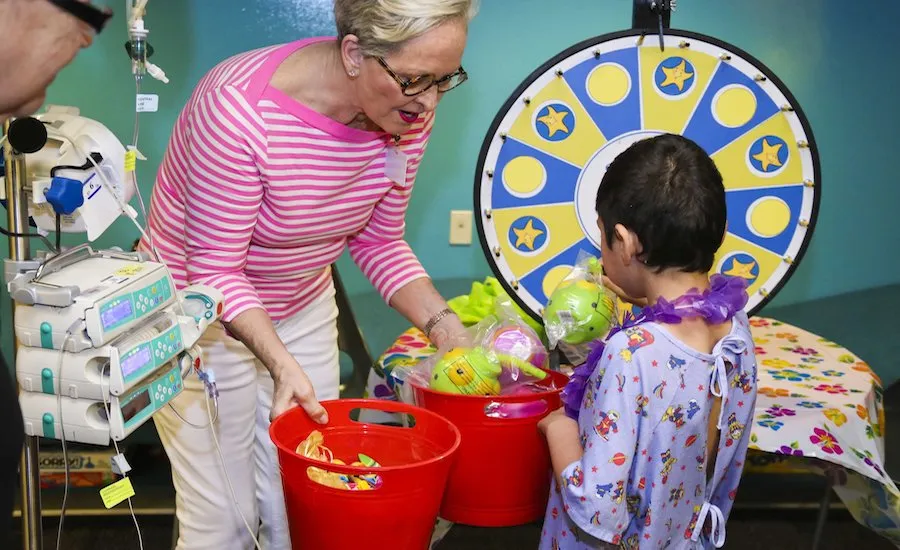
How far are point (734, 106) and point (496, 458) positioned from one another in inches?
36.1

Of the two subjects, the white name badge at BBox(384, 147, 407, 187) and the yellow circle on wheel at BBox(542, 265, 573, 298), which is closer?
the white name badge at BBox(384, 147, 407, 187)

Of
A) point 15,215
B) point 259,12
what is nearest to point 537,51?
point 259,12

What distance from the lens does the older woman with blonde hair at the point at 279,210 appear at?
151cm

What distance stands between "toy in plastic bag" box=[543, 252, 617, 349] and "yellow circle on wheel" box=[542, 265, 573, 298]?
0.17 m

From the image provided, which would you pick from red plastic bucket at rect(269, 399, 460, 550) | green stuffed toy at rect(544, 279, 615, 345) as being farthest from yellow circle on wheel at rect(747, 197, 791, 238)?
red plastic bucket at rect(269, 399, 460, 550)

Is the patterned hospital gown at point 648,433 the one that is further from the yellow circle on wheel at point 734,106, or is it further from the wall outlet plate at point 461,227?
the wall outlet plate at point 461,227

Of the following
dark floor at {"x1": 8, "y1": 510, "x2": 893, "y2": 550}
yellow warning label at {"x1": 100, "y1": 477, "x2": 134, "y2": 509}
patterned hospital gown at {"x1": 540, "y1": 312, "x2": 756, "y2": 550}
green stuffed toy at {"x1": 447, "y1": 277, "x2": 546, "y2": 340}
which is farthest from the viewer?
dark floor at {"x1": 8, "y1": 510, "x2": 893, "y2": 550}

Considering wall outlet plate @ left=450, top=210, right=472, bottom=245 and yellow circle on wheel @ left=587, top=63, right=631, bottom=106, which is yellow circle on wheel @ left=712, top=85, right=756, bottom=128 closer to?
yellow circle on wheel @ left=587, top=63, right=631, bottom=106

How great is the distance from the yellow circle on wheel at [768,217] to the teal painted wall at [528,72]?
1011 mm

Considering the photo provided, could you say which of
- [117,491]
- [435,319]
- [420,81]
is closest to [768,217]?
[435,319]

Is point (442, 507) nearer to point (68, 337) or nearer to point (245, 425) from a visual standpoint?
point (245, 425)

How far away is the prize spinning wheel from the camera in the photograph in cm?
197

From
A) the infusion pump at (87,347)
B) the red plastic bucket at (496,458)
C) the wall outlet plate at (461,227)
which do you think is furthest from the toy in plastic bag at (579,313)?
the wall outlet plate at (461,227)

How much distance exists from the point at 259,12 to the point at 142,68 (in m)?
1.34
